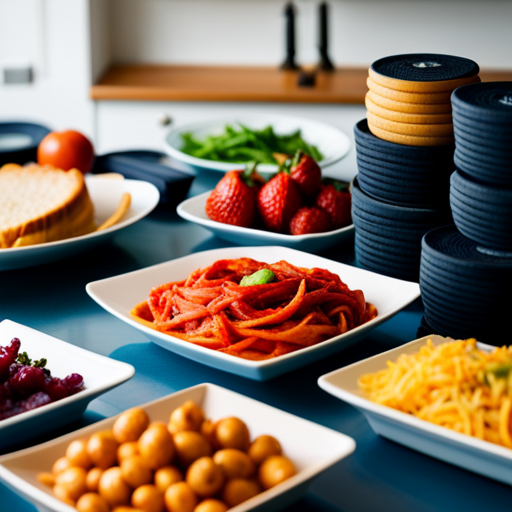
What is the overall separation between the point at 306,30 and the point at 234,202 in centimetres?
313

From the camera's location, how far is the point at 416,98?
4.14ft

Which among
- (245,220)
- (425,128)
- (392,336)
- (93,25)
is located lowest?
(392,336)

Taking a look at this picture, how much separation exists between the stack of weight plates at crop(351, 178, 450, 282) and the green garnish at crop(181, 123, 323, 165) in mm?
941

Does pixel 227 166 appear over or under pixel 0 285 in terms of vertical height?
over

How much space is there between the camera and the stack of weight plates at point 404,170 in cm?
129

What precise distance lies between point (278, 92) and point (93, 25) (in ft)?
3.72

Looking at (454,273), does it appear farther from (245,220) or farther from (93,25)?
(93,25)

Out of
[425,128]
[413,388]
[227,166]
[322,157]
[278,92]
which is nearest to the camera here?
[413,388]

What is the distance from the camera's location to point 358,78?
14.0ft

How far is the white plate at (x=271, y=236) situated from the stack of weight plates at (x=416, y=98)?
32 cm

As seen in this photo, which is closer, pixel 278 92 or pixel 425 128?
pixel 425 128

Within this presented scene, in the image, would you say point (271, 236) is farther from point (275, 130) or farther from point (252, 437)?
point (275, 130)

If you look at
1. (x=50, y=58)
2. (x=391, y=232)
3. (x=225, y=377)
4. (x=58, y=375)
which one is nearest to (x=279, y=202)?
(x=391, y=232)

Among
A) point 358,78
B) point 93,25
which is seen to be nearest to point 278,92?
point 358,78
